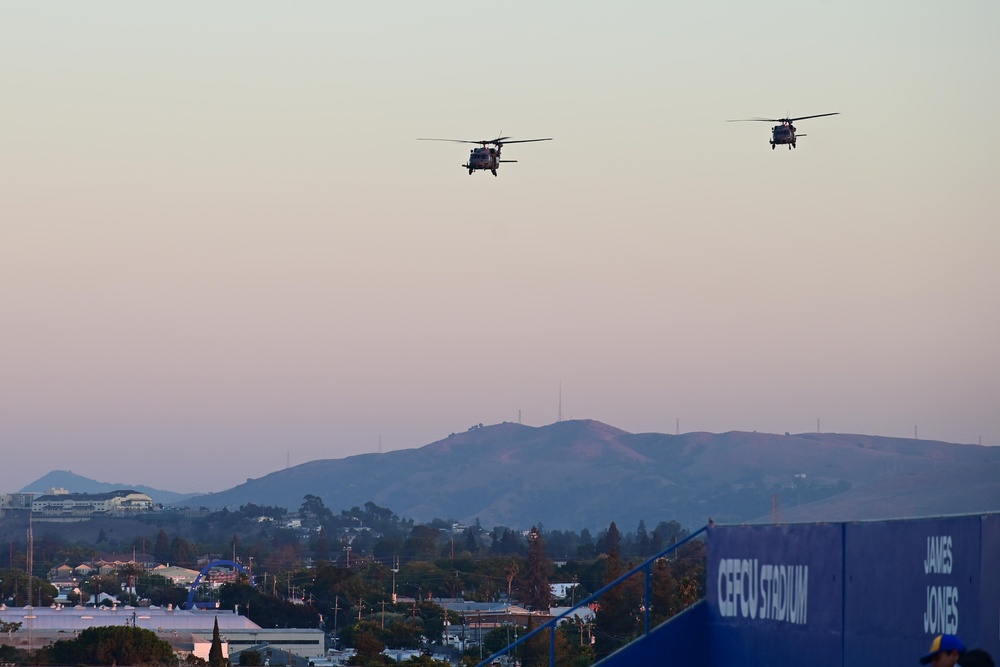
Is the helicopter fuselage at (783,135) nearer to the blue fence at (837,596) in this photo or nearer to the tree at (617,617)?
the tree at (617,617)

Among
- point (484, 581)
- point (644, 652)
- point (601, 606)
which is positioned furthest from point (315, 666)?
point (484, 581)

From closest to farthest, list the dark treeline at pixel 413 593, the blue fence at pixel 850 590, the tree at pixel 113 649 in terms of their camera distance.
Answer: the blue fence at pixel 850 590 → the tree at pixel 113 649 → the dark treeline at pixel 413 593

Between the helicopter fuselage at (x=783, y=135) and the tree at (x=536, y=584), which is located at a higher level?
the helicopter fuselage at (x=783, y=135)

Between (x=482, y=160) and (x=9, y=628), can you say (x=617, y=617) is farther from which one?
(x=9, y=628)

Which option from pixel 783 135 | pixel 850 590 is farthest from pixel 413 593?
pixel 850 590

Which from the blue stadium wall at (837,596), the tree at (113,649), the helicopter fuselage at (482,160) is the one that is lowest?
the tree at (113,649)

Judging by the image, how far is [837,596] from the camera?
1661 cm

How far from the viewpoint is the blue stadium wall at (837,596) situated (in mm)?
13938

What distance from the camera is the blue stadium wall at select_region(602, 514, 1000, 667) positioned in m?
13.9

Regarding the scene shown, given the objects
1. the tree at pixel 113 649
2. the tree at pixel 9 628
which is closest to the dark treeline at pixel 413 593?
the tree at pixel 113 649

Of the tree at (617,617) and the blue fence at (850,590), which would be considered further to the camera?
the tree at (617,617)

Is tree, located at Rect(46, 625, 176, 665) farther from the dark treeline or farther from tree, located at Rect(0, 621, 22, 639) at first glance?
tree, located at Rect(0, 621, 22, 639)

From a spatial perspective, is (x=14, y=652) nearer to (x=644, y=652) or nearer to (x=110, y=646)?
(x=110, y=646)

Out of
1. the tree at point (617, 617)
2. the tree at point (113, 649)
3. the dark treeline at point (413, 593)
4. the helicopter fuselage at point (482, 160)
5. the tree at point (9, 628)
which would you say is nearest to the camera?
the tree at point (113, 649)
